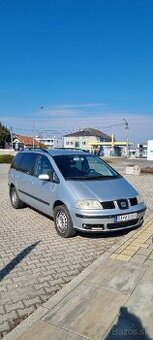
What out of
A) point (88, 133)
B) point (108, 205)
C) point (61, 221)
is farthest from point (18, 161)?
point (88, 133)

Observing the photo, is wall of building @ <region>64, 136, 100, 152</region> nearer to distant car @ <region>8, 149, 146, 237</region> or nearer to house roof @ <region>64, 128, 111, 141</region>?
house roof @ <region>64, 128, 111, 141</region>

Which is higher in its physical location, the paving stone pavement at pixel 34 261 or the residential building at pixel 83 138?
the residential building at pixel 83 138

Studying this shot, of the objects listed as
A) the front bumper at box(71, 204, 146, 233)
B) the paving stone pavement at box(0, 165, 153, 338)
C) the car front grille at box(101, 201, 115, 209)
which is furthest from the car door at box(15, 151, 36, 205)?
the car front grille at box(101, 201, 115, 209)

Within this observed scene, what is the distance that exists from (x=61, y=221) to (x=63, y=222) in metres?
0.08

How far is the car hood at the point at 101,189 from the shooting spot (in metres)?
5.79

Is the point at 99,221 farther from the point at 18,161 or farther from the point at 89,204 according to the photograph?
the point at 18,161

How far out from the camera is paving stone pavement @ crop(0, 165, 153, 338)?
3.69m

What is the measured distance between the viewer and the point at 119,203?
580 centimetres

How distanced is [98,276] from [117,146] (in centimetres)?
8087

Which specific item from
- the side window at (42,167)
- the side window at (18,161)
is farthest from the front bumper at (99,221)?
the side window at (18,161)

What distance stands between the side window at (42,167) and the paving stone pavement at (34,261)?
3.91ft

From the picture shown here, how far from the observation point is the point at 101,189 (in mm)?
5988

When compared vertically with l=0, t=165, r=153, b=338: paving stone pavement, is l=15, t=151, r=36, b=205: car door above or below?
above

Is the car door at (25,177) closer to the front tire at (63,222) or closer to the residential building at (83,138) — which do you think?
the front tire at (63,222)
